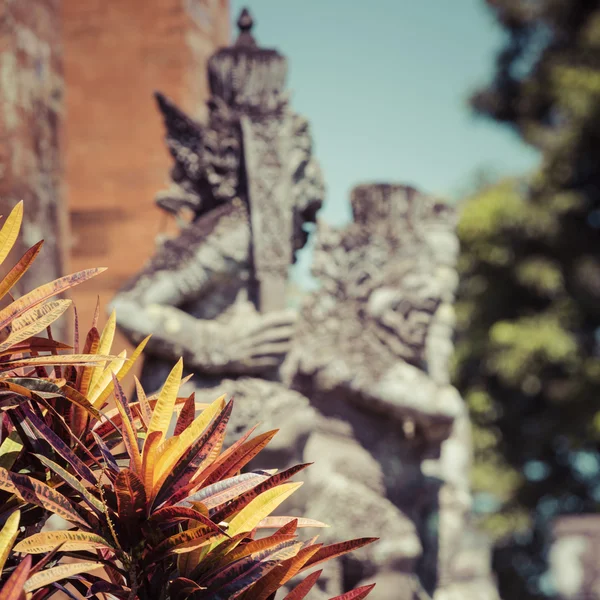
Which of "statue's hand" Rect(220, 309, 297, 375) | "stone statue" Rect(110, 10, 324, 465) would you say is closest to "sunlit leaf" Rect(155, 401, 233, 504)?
"stone statue" Rect(110, 10, 324, 465)

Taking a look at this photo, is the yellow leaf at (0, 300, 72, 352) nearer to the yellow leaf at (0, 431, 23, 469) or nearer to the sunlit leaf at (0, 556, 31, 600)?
the yellow leaf at (0, 431, 23, 469)

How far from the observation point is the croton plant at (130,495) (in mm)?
1016

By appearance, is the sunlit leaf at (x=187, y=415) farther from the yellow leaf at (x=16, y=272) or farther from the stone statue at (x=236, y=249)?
the stone statue at (x=236, y=249)

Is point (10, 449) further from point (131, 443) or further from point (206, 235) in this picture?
point (206, 235)

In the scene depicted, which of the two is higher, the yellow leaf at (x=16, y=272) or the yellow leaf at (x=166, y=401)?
the yellow leaf at (x=16, y=272)

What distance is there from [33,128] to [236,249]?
918 millimetres

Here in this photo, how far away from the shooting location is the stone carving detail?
3.56 metres

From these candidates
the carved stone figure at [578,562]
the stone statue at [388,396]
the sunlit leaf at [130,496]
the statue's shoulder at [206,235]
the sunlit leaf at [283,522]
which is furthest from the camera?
the carved stone figure at [578,562]

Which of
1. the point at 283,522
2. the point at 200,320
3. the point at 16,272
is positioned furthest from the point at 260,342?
the point at 16,272

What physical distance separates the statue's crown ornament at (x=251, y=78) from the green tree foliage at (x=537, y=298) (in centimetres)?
757

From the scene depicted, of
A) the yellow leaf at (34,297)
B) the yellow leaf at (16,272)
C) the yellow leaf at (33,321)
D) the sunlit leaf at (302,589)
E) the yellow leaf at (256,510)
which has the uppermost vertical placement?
the yellow leaf at (16,272)

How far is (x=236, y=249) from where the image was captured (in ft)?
12.4

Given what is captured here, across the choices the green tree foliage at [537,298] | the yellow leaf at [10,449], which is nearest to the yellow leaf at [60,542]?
the yellow leaf at [10,449]

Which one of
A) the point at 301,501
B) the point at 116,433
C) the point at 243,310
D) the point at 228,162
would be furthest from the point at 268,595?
the point at 228,162
